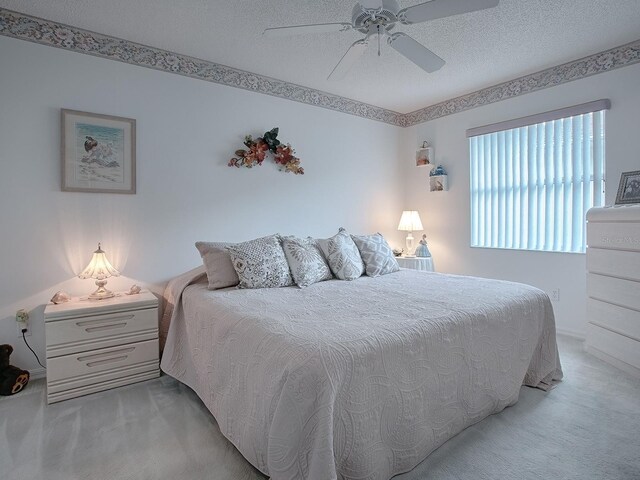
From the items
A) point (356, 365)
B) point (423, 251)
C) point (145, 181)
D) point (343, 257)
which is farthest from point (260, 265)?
point (423, 251)

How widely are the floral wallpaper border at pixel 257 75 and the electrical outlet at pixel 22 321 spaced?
188 cm

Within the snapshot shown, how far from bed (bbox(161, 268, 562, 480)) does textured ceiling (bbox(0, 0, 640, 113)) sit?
188 centimetres

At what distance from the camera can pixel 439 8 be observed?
1.71 m

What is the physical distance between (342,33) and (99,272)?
2.47 metres

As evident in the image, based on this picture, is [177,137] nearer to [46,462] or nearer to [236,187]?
[236,187]

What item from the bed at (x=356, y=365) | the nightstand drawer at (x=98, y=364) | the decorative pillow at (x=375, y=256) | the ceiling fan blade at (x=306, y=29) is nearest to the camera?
the bed at (x=356, y=365)

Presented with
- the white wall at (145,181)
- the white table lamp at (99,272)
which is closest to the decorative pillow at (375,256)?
the white wall at (145,181)

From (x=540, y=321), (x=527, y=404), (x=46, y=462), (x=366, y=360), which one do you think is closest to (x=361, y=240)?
(x=540, y=321)

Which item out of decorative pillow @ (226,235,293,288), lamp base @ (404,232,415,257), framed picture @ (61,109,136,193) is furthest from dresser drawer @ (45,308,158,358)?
lamp base @ (404,232,415,257)

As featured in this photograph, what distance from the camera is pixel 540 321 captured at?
2.20 m

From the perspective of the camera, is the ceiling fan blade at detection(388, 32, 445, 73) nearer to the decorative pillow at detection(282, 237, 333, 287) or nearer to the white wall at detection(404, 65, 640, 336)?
the decorative pillow at detection(282, 237, 333, 287)

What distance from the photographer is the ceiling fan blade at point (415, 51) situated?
6.50 ft

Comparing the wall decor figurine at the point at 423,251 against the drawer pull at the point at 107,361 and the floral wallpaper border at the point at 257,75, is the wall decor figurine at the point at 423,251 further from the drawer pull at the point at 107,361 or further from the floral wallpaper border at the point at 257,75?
the drawer pull at the point at 107,361

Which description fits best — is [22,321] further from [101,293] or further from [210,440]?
[210,440]
